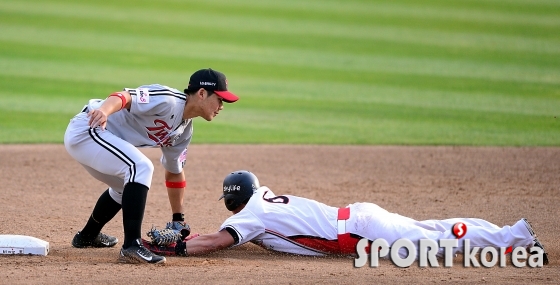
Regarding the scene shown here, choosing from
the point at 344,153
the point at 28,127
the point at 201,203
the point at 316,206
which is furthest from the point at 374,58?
the point at 316,206

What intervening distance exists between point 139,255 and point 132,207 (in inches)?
13.0

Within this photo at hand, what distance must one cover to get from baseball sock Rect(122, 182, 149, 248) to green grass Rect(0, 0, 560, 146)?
18.1 feet

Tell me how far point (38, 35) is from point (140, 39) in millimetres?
2294

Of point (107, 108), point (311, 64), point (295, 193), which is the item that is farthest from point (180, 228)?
point (311, 64)

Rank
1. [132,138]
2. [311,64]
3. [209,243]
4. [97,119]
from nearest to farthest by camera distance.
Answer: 1. [97,119]
2. [209,243]
3. [132,138]
4. [311,64]

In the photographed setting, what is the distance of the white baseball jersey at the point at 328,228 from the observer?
5246 millimetres

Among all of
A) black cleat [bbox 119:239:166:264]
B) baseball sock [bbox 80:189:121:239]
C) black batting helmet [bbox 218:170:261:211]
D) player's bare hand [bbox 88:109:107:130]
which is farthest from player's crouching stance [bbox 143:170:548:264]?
player's bare hand [bbox 88:109:107:130]

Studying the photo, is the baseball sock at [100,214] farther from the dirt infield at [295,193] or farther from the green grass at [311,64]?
the green grass at [311,64]

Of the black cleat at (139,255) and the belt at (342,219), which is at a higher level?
A: the belt at (342,219)

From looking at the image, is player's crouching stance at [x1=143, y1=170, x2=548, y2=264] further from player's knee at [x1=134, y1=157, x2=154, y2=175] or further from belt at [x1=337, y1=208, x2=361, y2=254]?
player's knee at [x1=134, y1=157, x2=154, y2=175]

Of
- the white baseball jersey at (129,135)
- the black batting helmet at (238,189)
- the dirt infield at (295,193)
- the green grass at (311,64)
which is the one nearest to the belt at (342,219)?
the dirt infield at (295,193)

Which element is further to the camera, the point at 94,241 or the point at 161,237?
the point at 94,241

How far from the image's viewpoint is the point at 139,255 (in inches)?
200

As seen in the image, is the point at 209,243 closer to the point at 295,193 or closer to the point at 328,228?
the point at 328,228
